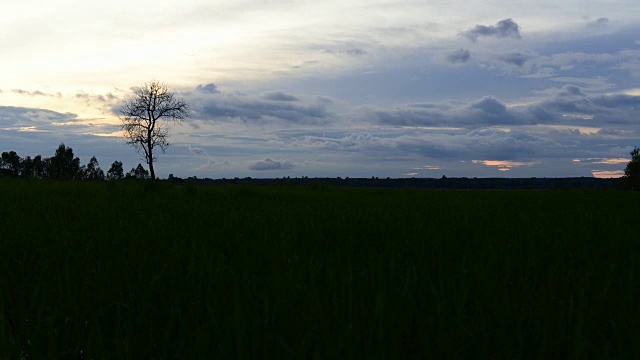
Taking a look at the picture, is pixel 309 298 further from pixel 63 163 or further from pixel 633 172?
pixel 63 163

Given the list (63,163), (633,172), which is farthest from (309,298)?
(63,163)

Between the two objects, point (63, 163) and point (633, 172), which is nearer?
point (633, 172)

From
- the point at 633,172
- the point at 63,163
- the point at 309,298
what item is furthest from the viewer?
the point at 63,163

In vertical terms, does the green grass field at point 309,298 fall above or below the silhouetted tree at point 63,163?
below

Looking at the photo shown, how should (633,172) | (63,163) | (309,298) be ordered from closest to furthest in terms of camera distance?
1. (309,298)
2. (633,172)
3. (63,163)

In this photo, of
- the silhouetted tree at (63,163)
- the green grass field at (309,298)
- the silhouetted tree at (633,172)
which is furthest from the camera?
the silhouetted tree at (63,163)

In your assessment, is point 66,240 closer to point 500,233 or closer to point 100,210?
point 100,210

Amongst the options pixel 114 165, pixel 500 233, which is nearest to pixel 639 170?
pixel 500 233

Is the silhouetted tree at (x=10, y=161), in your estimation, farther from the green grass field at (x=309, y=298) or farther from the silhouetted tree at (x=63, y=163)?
the green grass field at (x=309, y=298)

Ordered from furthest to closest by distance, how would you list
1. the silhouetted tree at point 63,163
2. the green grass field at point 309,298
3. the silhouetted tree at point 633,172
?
the silhouetted tree at point 63,163
the silhouetted tree at point 633,172
the green grass field at point 309,298

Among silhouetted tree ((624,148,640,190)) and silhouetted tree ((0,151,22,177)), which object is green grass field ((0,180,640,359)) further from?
silhouetted tree ((0,151,22,177))

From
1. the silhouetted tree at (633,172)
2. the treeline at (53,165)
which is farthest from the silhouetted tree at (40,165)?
the silhouetted tree at (633,172)

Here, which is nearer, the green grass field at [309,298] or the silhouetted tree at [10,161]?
the green grass field at [309,298]

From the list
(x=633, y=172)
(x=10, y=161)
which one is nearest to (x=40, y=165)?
(x=10, y=161)
